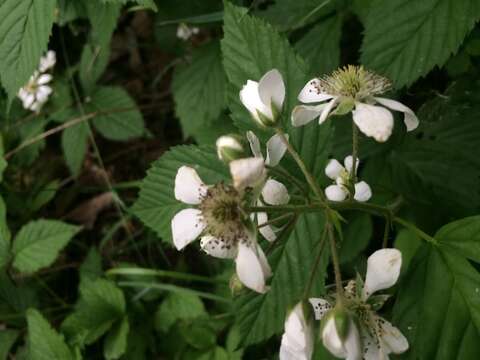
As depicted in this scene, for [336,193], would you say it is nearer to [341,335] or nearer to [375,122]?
[375,122]

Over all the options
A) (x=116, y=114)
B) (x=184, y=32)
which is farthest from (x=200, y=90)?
(x=116, y=114)

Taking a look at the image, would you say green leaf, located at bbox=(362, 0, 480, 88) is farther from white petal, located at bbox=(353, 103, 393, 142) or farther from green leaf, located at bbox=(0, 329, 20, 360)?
green leaf, located at bbox=(0, 329, 20, 360)

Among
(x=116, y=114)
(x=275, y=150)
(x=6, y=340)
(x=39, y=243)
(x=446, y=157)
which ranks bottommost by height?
(x=6, y=340)

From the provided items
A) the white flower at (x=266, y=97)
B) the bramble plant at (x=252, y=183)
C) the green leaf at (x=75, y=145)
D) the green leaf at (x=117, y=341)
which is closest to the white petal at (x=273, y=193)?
the bramble plant at (x=252, y=183)

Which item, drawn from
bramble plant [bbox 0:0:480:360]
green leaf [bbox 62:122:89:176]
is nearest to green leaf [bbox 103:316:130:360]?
bramble plant [bbox 0:0:480:360]

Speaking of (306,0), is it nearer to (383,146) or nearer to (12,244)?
(383,146)

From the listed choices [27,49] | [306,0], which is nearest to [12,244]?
[27,49]
